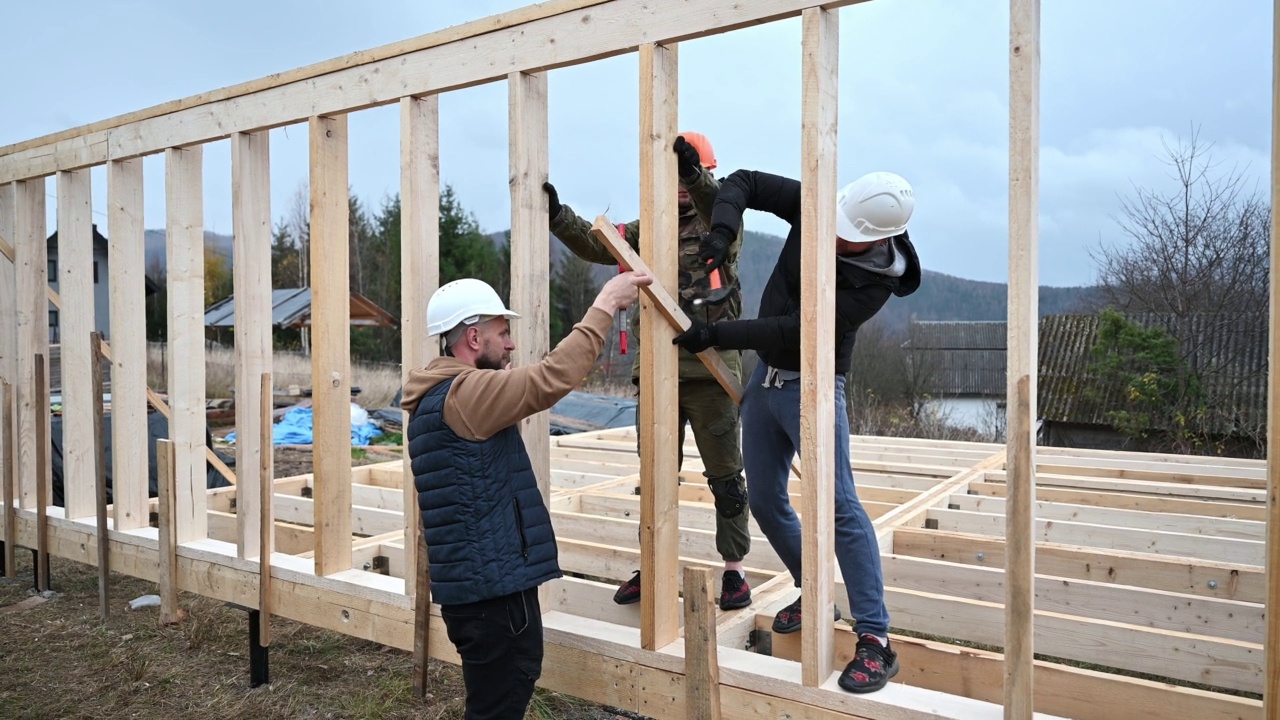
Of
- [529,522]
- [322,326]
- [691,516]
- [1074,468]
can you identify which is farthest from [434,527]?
[1074,468]

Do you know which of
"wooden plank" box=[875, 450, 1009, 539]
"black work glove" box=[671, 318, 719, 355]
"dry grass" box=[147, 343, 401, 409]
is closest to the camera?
"black work glove" box=[671, 318, 719, 355]

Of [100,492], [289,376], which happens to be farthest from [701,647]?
[289,376]

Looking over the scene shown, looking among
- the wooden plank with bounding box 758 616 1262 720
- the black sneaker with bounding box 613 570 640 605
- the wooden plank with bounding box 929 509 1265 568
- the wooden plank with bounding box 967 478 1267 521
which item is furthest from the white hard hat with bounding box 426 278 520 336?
the wooden plank with bounding box 967 478 1267 521

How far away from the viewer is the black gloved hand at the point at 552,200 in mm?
3312

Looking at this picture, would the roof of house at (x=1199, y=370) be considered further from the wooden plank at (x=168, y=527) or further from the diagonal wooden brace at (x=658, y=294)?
the wooden plank at (x=168, y=527)

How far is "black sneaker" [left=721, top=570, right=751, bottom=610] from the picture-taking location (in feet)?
11.8

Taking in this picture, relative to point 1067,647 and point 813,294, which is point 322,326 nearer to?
point 813,294

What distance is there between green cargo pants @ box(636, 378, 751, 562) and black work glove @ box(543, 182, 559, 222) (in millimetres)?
821

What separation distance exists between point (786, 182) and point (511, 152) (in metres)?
0.98

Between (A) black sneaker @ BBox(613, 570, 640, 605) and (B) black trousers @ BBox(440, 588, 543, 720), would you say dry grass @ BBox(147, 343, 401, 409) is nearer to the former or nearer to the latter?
(A) black sneaker @ BBox(613, 570, 640, 605)

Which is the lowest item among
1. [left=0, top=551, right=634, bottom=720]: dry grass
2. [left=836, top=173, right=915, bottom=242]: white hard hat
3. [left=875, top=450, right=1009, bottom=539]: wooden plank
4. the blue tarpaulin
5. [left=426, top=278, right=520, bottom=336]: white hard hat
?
[left=0, top=551, right=634, bottom=720]: dry grass

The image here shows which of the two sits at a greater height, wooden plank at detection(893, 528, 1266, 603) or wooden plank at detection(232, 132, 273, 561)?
wooden plank at detection(232, 132, 273, 561)

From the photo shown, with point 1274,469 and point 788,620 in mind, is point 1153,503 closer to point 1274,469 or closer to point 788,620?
point 788,620

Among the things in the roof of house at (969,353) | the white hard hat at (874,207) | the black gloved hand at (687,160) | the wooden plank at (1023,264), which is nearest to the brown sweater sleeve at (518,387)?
the black gloved hand at (687,160)
